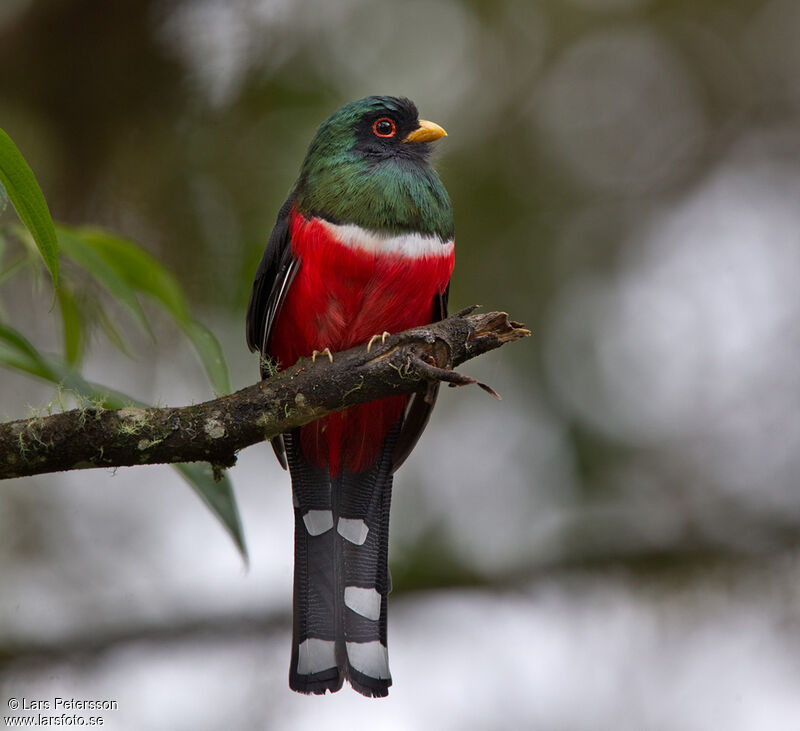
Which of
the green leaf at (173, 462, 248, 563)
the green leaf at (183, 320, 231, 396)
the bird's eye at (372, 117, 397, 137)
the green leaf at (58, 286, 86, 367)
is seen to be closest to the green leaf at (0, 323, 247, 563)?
the green leaf at (173, 462, 248, 563)

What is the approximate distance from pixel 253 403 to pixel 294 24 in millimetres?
3150

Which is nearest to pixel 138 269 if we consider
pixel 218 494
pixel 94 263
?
pixel 94 263

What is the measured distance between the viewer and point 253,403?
2.41m

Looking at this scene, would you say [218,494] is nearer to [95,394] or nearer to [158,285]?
[95,394]

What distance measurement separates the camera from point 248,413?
7.88ft

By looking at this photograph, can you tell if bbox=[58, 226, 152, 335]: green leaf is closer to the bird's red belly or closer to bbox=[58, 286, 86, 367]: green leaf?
bbox=[58, 286, 86, 367]: green leaf

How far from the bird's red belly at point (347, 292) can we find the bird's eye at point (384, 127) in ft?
1.59

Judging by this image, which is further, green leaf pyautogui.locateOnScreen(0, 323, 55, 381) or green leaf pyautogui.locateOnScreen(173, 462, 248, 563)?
green leaf pyautogui.locateOnScreen(173, 462, 248, 563)

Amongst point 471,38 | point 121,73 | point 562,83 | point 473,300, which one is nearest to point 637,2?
point 562,83

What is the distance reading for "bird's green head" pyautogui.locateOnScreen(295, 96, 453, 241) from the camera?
10.2 ft

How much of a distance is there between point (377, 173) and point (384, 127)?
0.36 meters

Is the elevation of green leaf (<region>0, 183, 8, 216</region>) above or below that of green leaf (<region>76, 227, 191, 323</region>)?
below

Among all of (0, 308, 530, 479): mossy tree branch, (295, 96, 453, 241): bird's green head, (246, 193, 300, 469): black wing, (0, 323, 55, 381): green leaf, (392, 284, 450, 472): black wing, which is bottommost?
(0, 308, 530, 479): mossy tree branch

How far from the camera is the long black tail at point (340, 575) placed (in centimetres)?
319
